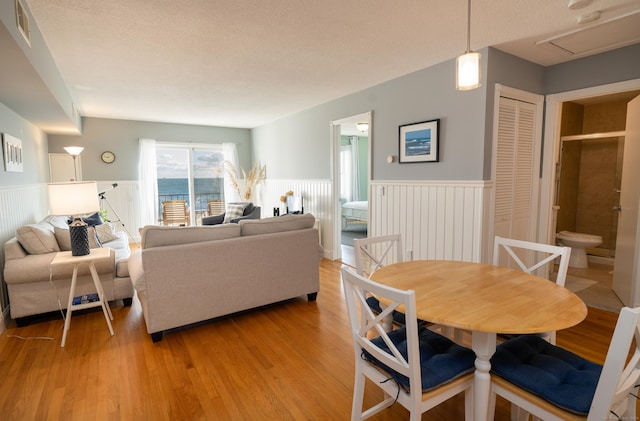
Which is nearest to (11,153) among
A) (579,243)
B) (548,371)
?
(548,371)

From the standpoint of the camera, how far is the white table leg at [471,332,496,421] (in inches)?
53.2

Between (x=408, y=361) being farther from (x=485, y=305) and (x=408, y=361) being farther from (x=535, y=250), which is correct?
(x=535, y=250)

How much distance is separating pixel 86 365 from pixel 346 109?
3.91m

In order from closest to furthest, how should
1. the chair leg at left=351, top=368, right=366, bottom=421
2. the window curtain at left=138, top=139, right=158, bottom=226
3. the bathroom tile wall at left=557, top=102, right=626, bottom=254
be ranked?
the chair leg at left=351, top=368, right=366, bottom=421
the bathroom tile wall at left=557, top=102, right=626, bottom=254
the window curtain at left=138, top=139, right=158, bottom=226

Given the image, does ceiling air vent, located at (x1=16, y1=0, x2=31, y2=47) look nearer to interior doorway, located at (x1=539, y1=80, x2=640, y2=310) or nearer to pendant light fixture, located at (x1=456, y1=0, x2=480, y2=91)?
pendant light fixture, located at (x1=456, y1=0, x2=480, y2=91)

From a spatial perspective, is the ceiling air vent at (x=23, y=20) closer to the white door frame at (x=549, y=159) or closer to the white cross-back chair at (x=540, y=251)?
the white cross-back chair at (x=540, y=251)

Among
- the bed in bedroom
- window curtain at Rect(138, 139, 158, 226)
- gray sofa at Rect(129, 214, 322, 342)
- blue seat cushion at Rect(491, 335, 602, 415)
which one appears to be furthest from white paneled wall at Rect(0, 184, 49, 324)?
the bed in bedroom

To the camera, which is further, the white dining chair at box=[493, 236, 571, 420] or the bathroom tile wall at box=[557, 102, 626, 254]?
the bathroom tile wall at box=[557, 102, 626, 254]

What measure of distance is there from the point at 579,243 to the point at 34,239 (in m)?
6.08

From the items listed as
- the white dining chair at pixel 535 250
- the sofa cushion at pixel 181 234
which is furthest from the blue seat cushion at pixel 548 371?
the sofa cushion at pixel 181 234

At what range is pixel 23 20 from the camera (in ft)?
6.35

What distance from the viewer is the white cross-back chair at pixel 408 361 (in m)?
1.25

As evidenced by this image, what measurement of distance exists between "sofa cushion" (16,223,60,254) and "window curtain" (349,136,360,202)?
680 cm

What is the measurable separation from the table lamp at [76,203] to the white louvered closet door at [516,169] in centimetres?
356
